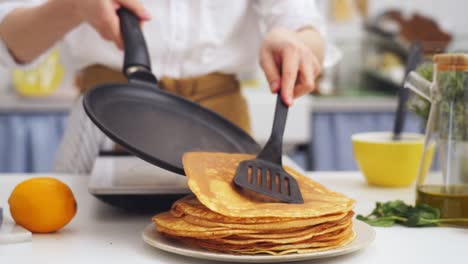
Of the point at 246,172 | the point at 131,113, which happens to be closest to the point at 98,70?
the point at 131,113

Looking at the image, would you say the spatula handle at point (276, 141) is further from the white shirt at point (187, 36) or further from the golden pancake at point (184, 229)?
the white shirt at point (187, 36)

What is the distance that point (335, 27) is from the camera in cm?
314

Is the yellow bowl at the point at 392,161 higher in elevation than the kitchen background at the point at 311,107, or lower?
higher

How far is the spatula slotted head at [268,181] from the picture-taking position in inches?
27.9

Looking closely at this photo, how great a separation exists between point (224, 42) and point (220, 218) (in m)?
0.66

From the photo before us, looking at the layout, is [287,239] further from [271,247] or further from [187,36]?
[187,36]

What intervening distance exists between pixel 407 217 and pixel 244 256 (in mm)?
251

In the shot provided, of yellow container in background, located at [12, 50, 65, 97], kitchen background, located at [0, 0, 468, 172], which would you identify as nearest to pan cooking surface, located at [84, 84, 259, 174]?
kitchen background, located at [0, 0, 468, 172]

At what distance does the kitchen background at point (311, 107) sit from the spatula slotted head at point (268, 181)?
1.56 m

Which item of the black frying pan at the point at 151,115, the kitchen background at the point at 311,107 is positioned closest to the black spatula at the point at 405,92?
the black frying pan at the point at 151,115

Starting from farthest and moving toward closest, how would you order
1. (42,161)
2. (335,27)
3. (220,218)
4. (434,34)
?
(335,27) < (434,34) < (42,161) < (220,218)

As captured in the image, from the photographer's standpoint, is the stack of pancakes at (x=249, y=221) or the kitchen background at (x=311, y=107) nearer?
the stack of pancakes at (x=249, y=221)

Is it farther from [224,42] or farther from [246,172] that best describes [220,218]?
[224,42]

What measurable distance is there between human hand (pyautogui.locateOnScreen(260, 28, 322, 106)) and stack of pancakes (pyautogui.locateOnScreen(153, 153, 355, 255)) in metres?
0.18
